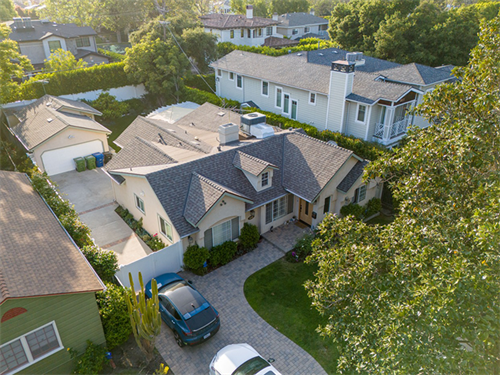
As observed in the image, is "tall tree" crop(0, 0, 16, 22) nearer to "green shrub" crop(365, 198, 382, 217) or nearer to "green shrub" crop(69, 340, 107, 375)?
"green shrub" crop(365, 198, 382, 217)

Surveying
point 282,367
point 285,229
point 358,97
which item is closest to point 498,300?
point 282,367

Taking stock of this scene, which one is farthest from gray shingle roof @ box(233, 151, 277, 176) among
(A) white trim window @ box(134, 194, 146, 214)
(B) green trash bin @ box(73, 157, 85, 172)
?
(B) green trash bin @ box(73, 157, 85, 172)

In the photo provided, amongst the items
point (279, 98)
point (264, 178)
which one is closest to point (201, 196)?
point (264, 178)

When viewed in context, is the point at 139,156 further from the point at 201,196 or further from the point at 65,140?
the point at 65,140

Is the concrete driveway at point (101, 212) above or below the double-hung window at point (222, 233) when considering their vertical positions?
below

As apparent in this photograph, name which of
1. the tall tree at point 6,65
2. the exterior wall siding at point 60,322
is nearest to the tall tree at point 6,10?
the tall tree at point 6,65

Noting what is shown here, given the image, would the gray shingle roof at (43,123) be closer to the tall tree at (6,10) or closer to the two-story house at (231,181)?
the two-story house at (231,181)

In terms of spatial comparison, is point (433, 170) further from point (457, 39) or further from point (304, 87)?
point (457, 39)
